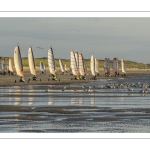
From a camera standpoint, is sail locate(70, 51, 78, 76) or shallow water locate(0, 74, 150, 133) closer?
shallow water locate(0, 74, 150, 133)

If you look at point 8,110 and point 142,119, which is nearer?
point 142,119

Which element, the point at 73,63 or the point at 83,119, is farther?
the point at 73,63

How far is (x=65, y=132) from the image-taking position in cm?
2053

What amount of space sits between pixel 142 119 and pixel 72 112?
14.7 feet

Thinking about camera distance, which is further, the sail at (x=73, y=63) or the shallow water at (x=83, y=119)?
the sail at (x=73, y=63)

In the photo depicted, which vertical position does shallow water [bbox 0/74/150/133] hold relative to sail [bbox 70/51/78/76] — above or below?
below

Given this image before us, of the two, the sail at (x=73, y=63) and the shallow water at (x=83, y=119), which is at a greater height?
the sail at (x=73, y=63)

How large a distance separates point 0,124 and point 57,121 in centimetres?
273

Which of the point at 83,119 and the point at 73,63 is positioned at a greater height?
the point at 73,63
